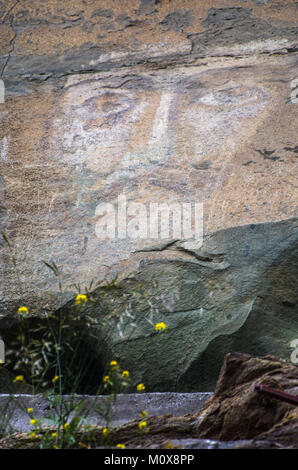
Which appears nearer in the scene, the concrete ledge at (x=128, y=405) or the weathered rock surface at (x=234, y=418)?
the weathered rock surface at (x=234, y=418)

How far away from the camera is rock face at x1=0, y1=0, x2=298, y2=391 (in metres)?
2.02

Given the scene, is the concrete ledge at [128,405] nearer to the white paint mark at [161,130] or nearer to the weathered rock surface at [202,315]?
the weathered rock surface at [202,315]

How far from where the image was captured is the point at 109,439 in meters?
1.39

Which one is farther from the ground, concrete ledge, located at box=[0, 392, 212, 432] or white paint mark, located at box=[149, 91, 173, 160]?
white paint mark, located at box=[149, 91, 173, 160]

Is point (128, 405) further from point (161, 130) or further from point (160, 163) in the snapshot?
point (161, 130)

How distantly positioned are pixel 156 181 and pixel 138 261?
1.49 ft

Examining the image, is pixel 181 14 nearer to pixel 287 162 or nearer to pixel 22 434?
pixel 287 162

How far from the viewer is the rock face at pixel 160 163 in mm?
2021

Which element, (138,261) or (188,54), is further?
(188,54)

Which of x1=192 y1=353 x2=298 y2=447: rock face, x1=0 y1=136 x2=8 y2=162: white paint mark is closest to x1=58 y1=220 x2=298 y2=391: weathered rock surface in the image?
x1=192 y1=353 x2=298 y2=447: rock face

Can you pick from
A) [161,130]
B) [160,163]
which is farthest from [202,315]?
[161,130]

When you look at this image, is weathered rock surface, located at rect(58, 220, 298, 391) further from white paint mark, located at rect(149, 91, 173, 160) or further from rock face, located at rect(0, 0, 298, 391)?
white paint mark, located at rect(149, 91, 173, 160)

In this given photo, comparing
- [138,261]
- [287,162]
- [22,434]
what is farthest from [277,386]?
[287,162]

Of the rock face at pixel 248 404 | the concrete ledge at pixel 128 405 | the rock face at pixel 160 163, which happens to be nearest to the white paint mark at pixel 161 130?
the rock face at pixel 160 163
